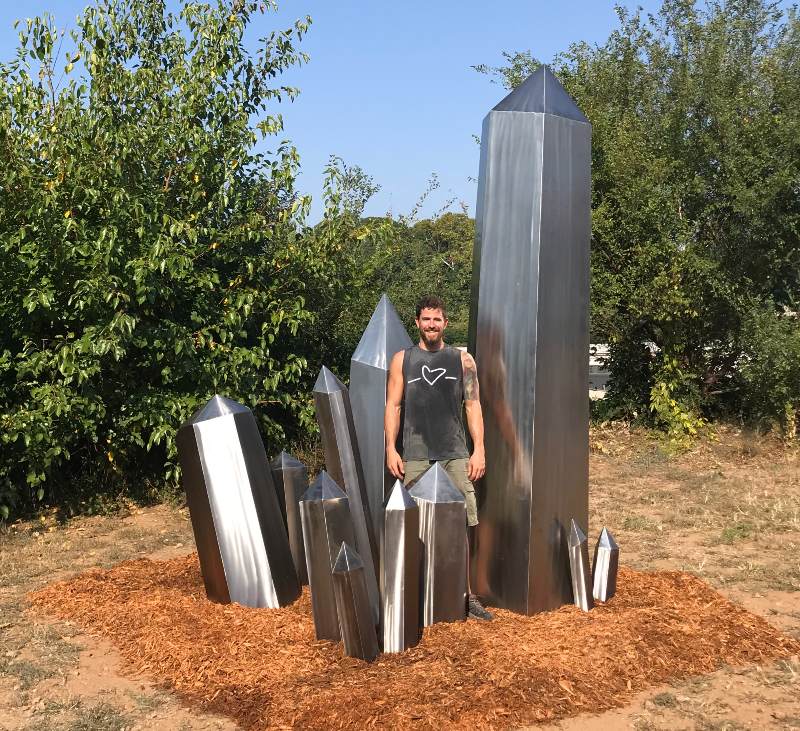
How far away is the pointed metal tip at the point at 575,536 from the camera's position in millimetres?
4539

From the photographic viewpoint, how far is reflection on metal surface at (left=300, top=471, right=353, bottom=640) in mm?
4016

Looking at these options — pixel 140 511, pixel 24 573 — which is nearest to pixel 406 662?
pixel 24 573

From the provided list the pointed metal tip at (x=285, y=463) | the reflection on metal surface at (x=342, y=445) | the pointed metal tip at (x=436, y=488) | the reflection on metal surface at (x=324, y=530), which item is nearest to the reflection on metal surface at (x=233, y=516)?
the pointed metal tip at (x=285, y=463)

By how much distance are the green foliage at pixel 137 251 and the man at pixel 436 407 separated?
9.47 feet

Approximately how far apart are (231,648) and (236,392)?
3.51 meters

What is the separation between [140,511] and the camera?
7715 mm

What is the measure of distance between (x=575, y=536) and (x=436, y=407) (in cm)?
98

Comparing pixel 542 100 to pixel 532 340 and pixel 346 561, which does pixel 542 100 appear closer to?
pixel 532 340

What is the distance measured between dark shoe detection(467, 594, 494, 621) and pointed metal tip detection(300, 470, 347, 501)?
3.13 feet

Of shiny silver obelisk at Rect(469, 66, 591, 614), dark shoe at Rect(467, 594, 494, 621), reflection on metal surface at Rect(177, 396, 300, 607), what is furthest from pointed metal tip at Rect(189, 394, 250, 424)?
dark shoe at Rect(467, 594, 494, 621)

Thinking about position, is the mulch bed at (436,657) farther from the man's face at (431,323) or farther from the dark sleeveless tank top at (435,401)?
the man's face at (431,323)

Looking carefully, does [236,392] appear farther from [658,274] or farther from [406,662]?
[658,274]

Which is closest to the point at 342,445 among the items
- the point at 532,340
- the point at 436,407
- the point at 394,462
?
the point at 394,462

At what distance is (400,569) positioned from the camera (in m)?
4.01
